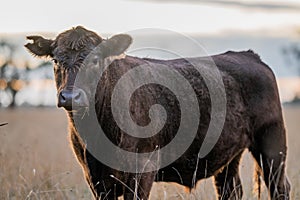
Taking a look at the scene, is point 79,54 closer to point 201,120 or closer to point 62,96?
point 62,96

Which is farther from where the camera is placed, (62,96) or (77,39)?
(77,39)

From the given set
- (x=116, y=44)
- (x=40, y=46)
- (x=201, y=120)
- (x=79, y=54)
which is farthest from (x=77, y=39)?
(x=201, y=120)

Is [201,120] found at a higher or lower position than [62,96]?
lower

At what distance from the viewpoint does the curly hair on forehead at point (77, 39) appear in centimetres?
613

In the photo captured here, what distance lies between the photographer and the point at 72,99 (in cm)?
562

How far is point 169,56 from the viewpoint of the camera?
26.7 ft

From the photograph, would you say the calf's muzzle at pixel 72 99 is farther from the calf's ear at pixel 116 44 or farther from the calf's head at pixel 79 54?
the calf's ear at pixel 116 44

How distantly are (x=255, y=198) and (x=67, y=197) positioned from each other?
2516 mm

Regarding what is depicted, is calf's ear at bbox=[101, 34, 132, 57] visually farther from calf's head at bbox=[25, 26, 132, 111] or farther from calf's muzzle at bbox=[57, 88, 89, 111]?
calf's muzzle at bbox=[57, 88, 89, 111]

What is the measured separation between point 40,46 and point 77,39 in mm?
514

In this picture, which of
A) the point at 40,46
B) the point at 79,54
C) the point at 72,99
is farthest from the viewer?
the point at 40,46

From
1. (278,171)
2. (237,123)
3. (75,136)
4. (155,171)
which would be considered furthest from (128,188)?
(278,171)

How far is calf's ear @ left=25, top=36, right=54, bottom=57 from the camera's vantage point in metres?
6.43

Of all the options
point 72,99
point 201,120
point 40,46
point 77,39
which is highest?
point 77,39
